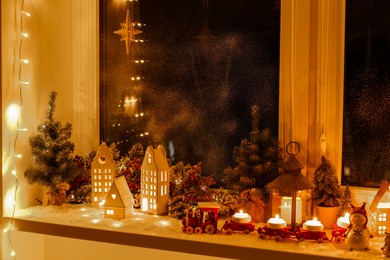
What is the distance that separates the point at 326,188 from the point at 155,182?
2.39 feet

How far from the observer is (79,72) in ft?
7.80

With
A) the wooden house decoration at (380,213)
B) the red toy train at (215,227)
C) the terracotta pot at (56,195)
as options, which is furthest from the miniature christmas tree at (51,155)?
the wooden house decoration at (380,213)

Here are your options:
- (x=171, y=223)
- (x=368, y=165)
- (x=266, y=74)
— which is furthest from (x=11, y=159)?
(x=368, y=165)

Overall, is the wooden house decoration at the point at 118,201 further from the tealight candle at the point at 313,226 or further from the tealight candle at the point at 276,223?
the tealight candle at the point at 313,226

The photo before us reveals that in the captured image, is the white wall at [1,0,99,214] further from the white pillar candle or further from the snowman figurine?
the snowman figurine

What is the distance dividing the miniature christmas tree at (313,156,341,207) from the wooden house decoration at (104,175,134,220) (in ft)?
2.68

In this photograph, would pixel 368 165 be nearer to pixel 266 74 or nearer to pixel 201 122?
pixel 266 74

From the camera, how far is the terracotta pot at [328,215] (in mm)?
1771

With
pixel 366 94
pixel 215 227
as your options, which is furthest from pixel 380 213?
pixel 215 227

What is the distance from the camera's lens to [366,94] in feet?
6.06

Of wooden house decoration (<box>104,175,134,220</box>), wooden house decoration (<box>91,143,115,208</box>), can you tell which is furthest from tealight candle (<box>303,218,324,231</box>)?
wooden house decoration (<box>91,143,115,208</box>)

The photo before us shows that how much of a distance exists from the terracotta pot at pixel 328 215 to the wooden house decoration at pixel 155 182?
26.7 inches

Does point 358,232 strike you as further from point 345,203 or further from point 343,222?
point 345,203

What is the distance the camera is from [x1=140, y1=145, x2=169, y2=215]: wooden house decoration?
6.39ft
